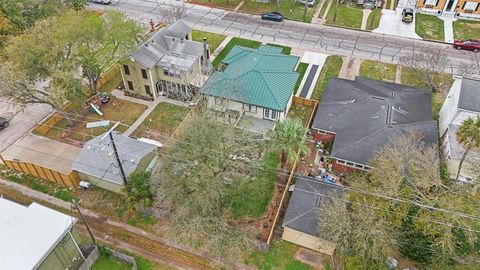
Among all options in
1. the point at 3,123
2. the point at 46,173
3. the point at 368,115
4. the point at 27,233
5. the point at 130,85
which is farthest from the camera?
the point at 130,85

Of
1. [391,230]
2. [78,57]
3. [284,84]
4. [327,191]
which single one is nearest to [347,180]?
[327,191]

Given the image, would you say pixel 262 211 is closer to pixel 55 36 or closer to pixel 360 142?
pixel 360 142

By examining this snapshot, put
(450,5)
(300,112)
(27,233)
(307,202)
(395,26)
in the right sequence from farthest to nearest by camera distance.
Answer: (450,5)
(395,26)
(300,112)
(307,202)
(27,233)

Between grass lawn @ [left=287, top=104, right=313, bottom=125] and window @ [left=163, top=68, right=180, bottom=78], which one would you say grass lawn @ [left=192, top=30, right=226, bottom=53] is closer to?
window @ [left=163, top=68, right=180, bottom=78]

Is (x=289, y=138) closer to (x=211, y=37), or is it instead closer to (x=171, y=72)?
(x=171, y=72)

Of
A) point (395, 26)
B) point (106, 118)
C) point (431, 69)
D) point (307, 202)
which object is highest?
point (431, 69)

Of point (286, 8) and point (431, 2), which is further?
point (286, 8)

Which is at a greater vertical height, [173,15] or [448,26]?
[173,15]

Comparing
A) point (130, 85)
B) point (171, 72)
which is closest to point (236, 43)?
point (171, 72)
